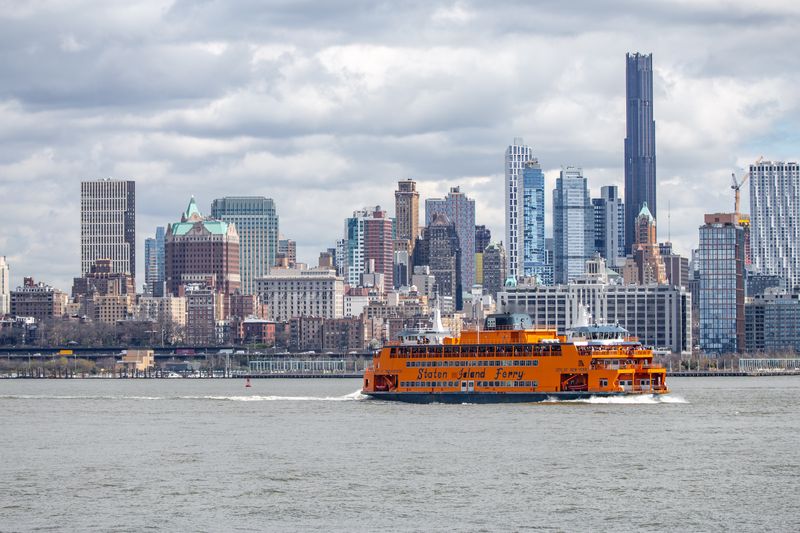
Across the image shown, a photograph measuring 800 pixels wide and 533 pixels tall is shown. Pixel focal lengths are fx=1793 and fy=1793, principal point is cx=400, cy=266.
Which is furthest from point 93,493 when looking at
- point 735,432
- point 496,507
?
point 735,432

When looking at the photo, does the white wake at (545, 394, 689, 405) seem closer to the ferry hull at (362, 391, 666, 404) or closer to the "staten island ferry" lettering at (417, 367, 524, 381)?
the ferry hull at (362, 391, 666, 404)

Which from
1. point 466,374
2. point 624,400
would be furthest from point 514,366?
point 624,400

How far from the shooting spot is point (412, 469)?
86688mm

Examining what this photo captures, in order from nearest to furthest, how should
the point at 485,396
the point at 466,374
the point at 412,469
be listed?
the point at 412,469 → the point at 485,396 → the point at 466,374

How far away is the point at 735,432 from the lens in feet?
353

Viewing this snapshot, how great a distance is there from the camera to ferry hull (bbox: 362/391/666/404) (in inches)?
5128

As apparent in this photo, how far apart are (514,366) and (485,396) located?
3.59m

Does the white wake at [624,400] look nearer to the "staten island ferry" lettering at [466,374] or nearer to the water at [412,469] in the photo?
the water at [412,469]

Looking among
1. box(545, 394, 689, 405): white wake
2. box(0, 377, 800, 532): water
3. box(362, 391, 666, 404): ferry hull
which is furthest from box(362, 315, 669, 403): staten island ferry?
A: box(0, 377, 800, 532): water

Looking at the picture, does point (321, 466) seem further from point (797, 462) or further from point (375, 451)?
point (797, 462)

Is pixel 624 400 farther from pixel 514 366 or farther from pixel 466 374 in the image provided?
pixel 466 374

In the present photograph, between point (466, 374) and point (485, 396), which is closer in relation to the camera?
point (485, 396)

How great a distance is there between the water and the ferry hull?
2.75ft

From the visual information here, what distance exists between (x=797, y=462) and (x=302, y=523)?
30171mm
